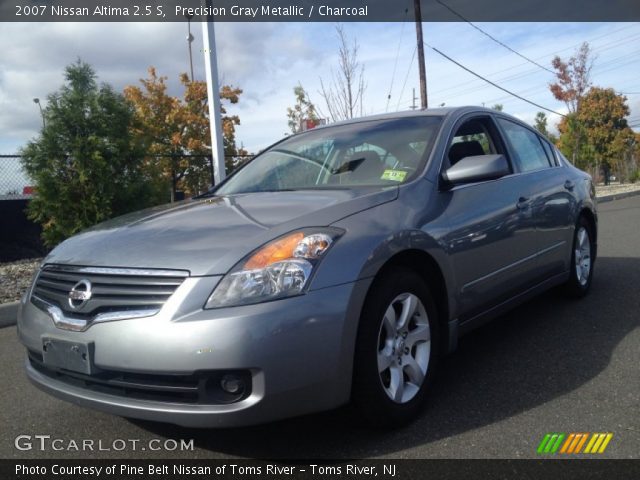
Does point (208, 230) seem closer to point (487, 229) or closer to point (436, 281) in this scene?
point (436, 281)

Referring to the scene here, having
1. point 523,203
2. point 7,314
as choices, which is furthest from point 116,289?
point 7,314

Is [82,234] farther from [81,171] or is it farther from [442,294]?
[81,171]

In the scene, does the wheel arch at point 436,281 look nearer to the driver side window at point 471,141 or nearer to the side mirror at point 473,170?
the side mirror at point 473,170

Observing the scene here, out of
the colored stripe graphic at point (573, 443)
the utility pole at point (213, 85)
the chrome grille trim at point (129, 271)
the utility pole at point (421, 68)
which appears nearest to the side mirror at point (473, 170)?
the colored stripe graphic at point (573, 443)

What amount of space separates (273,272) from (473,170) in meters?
1.43

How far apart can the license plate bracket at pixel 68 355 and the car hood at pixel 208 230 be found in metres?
0.36

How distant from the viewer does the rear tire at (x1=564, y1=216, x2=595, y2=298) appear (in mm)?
4801

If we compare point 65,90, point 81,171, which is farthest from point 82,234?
point 65,90

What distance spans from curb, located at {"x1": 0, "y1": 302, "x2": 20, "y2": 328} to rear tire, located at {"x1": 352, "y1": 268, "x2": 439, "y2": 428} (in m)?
4.36

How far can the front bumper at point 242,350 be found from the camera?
2.11 meters

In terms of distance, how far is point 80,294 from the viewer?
240cm

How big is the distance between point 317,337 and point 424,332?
2.63 feet

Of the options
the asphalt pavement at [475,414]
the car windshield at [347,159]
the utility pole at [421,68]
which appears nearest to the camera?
the asphalt pavement at [475,414]

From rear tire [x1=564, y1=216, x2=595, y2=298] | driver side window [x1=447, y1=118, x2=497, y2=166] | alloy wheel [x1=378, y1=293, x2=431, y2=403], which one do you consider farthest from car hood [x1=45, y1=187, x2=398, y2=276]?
rear tire [x1=564, y1=216, x2=595, y2=298]
